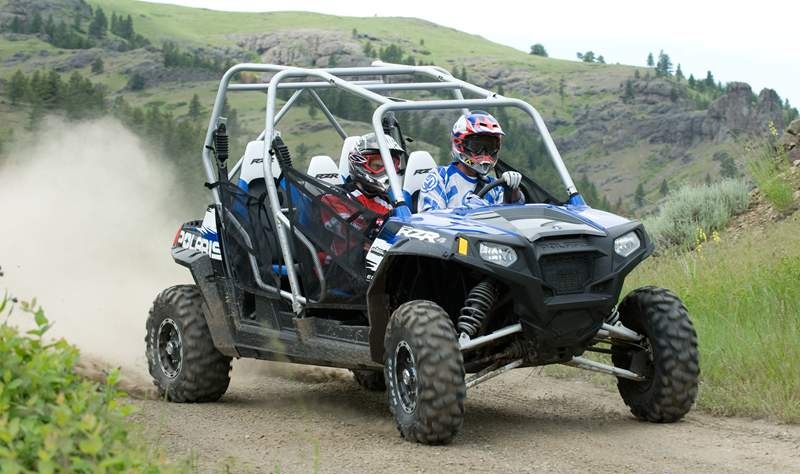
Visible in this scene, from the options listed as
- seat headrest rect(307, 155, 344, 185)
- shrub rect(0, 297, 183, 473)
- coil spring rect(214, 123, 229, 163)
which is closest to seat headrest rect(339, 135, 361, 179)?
seat headrest rect(307, 155, 344, 185)

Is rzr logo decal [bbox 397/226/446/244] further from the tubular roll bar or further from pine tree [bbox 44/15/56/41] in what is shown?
pine tree [bbox 44/15/56/41]

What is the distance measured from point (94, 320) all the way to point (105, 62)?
140201 millimetres

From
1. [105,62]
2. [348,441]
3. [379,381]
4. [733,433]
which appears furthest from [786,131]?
[105,62]

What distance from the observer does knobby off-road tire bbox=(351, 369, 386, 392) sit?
10680 millimetres

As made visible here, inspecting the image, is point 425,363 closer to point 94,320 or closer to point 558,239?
point 558,239

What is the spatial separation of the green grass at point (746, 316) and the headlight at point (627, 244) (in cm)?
165

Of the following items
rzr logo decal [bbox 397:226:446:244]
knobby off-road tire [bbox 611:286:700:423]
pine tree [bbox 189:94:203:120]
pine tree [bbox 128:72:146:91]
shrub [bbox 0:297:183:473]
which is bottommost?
pine tree [bbox 128:72:146:91]

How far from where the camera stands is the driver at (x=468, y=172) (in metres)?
8.45

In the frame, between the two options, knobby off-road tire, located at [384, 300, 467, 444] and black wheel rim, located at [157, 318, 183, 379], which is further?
black wheel rim, located at [157, 318, 183, 379]

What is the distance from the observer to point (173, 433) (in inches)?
309

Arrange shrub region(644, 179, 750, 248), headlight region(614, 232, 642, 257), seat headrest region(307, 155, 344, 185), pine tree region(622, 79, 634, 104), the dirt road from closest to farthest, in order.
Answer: the dirt road
headlight region(614, 232, 642, 257)
seat headrest region(307, 155, 344, 185)
shrub region(644, 179, 750, 248)
pine tree region(622, 79, 634, 104)

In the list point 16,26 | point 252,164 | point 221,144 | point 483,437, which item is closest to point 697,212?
point 252,164

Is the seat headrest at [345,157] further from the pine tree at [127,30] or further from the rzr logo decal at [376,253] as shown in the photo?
the pine tree at [127,30]

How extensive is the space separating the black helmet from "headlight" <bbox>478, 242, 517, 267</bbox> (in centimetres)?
209
